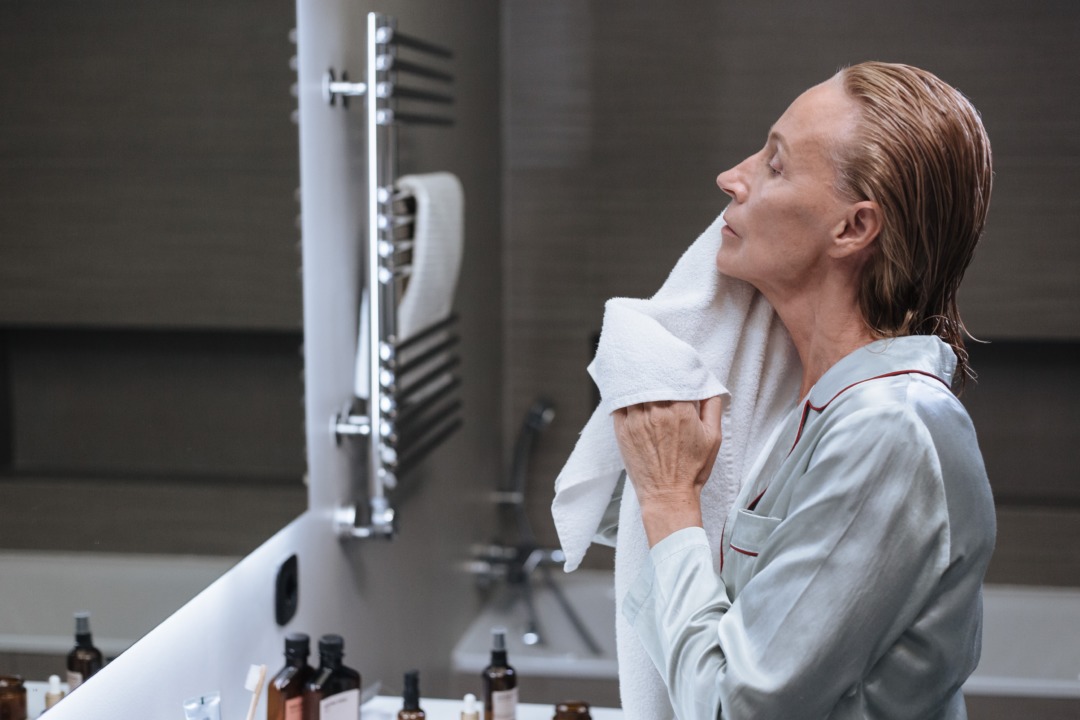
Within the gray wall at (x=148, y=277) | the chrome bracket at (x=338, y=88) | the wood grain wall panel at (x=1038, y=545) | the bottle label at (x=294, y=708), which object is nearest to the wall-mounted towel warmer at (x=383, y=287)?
the chrome bracket at (x=338, y=88)

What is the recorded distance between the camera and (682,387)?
122cm

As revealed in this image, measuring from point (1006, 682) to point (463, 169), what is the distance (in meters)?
1.84

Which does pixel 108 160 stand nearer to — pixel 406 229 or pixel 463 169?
pixel 406 229

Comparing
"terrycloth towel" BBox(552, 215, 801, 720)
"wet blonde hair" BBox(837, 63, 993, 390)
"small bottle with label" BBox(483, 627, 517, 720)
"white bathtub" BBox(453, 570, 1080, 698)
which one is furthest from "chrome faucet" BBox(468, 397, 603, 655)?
"wet blonde hair" BBox(837, 63, 993, 390)

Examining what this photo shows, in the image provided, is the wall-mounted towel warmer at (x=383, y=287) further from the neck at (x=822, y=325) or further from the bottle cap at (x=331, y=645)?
the neck at (x=822, y=325)

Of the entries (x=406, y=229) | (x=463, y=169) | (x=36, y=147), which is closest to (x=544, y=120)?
(x=463, y=169)

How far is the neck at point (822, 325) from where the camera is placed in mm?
1201

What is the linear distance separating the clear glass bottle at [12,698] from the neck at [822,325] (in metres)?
0.86

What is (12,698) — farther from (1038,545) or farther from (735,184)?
(1038,545)

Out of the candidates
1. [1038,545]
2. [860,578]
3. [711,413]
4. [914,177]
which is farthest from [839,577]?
[1038,545]

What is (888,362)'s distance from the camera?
110cm

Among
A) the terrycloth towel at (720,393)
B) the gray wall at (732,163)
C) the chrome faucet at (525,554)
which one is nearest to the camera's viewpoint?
the terrycloth towel at (720,393)

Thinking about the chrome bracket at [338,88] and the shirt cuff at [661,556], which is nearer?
the shirt cuff at [661,556]

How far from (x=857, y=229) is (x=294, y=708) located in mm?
960
